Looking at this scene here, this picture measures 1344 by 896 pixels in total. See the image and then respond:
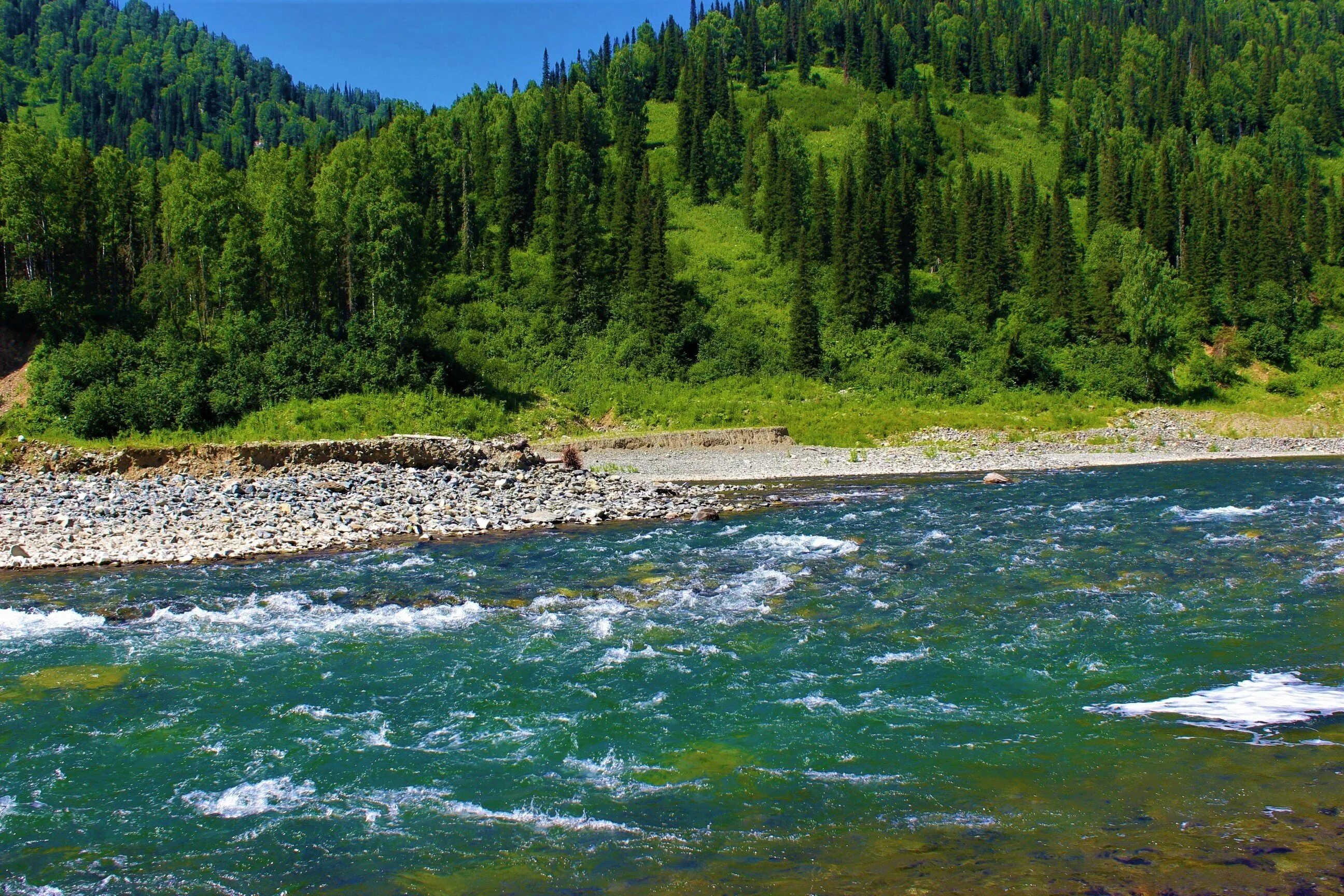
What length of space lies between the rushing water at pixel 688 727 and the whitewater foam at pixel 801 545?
891 mm

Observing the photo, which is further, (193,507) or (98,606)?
(193,507)

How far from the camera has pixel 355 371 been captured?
40.5m

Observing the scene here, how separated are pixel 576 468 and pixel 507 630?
18582mm

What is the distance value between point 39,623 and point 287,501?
32.7 ft

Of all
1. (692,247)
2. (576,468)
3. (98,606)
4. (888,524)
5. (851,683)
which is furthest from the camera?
(692,247)

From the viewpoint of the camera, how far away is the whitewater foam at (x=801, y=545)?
1869cm

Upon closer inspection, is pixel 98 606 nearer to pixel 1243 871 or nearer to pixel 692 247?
pixel 1243 871

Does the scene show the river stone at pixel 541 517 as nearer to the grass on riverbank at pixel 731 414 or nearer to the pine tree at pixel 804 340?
the grass on riverbank at pixel 731 414

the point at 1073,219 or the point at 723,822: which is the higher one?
the point at 1073,219

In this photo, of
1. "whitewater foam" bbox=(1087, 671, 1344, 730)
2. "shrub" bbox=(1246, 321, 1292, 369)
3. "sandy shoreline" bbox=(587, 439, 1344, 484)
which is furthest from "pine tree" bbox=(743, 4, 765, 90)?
"whitewater foam" bbox=(1087, 671, 1344, 730)

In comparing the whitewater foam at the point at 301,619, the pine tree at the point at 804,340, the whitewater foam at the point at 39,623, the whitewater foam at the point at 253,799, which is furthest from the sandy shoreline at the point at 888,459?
the whitewater foam at the point at 253,799

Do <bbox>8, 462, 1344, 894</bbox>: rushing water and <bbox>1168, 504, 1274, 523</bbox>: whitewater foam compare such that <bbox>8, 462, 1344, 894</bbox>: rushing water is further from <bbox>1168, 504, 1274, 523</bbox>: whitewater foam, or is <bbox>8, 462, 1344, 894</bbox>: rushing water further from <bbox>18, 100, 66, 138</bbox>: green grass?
<bbox>18, 100, 66, 138</bbox>: green grass

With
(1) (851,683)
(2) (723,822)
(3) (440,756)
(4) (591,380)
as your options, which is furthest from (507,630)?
(4) (591,380)

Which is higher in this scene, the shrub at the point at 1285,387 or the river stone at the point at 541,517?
the shrub at the point at 1285,387
